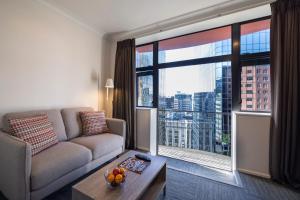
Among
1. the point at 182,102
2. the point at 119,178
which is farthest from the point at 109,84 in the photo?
the point at 119,178

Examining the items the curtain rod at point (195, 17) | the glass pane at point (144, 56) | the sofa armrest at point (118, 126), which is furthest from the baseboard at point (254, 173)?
the glass pane at point (144, 56)

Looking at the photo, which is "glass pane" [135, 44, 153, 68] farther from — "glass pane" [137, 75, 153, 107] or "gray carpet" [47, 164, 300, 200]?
"gray carpet" [47, 164, 300, 200]

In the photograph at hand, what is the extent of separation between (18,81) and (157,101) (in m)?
2.25

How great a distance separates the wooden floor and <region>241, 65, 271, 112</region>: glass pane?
99 cm

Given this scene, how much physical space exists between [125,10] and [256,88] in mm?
2406

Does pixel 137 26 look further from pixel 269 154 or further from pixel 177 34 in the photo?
pixel 269 154

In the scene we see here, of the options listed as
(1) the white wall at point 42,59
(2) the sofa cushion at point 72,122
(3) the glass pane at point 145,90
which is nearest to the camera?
(1) the white wall at point 42,59

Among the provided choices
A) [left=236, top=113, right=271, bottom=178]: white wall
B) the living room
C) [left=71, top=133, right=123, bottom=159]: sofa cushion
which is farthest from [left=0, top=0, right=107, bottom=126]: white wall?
[left=236, top=113, right=271, bottom=178]: white wall

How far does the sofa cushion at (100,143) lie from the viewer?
1.95 m

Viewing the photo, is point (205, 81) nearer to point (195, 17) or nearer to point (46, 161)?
point (195, 17)

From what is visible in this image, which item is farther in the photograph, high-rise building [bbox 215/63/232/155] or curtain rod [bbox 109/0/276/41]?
high-rise building [bbox 215/63/232/155]

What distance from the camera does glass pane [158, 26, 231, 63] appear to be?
8.37 ft

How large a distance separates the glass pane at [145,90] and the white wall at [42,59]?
1.01 meters

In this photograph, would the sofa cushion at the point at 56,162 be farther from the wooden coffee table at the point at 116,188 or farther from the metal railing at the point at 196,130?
the metal railing at the point at 196,130
